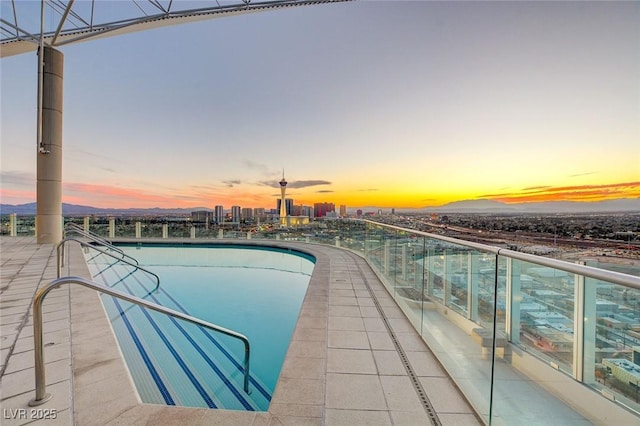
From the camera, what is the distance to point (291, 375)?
2.28m

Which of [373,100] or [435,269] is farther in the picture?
[373,100]

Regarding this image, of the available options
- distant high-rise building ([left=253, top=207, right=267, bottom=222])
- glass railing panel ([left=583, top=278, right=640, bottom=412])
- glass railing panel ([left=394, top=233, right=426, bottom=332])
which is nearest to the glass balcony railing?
glass railing panel ([left=583, top=278, right=640, bottom=412])

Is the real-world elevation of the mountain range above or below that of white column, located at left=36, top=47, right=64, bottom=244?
below

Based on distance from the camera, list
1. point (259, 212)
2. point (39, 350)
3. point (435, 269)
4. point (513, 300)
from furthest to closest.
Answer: point (259, 212) → point (435, 269) → point (39, 350) → point (513, 300)

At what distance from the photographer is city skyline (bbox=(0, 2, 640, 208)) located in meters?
8.39

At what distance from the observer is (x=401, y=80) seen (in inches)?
386

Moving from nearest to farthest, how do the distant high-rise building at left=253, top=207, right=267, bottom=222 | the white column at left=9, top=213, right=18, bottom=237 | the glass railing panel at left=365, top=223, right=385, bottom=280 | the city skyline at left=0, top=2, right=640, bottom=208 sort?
the glass railing panel at left=365, top=223, right=385, bottom=280, the city skyline at left=0, top=2, right=640, bottom=208, the white column at left=9, top=213, right=18, bottom=237, the distant high-rise building at left=253, top=207, right=267, bottom=222

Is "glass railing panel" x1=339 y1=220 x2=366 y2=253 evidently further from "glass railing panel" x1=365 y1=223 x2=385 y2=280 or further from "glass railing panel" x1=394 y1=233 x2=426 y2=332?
"glass railing panel" x1=394 y1=233 x2=426 y2=332

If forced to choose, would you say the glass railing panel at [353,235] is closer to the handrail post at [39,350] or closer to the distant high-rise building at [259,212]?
the handrail post at [39,350]

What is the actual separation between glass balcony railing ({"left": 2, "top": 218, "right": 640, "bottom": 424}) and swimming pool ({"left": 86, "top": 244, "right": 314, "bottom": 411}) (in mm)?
1914

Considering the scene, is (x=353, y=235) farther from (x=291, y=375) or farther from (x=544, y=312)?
(x=544, y=312)

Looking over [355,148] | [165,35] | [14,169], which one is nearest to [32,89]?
[165,35]

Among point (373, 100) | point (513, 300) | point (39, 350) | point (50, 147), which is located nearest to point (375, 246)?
point (513, 300)

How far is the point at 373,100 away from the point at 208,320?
9806 mm
